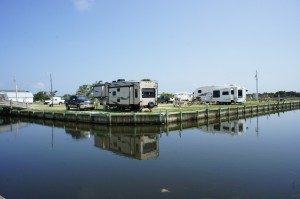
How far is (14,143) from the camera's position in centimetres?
1991

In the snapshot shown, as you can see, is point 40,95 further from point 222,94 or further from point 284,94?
point 284,94

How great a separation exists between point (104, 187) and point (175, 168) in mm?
3756

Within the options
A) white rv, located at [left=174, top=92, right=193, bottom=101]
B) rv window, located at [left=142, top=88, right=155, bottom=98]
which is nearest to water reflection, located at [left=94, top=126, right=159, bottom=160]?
rv window, located at [left=142, top=88, right=155, bottom=98]

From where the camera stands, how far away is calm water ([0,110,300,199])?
9227 mm

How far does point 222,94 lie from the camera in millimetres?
46469

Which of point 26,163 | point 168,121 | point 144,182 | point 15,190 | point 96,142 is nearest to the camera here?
point 15,190

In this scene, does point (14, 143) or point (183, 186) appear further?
point (14, 143)

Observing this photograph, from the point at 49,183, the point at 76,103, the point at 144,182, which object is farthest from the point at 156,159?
the point at 76,103

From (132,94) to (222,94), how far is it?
22.4 meters

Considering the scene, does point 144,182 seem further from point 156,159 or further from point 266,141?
point 266,141

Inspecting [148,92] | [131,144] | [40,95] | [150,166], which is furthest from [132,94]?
[40,95]

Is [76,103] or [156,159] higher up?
[76,103]

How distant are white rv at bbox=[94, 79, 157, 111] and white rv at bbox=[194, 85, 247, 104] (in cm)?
1983

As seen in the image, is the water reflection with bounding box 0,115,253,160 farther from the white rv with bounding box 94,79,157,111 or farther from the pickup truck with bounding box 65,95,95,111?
the pickup truck with bounding box 65,95,95,111
